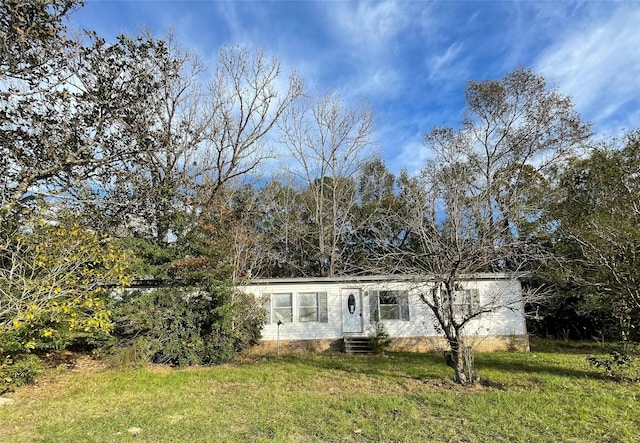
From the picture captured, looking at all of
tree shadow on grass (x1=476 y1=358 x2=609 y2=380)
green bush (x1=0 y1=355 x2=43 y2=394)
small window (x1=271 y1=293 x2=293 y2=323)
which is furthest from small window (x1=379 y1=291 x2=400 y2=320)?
green bush (x1=0 y1=355 x2=43 y2=394)

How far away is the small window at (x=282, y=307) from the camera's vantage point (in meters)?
13.1

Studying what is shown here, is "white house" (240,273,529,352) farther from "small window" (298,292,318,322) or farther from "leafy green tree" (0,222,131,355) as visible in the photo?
"leafy green tree" (0,222,131,355)

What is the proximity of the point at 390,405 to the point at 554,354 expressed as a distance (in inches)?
327

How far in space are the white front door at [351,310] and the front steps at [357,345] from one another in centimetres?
40

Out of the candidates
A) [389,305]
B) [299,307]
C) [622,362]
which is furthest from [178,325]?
[622,362]

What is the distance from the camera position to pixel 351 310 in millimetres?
13289

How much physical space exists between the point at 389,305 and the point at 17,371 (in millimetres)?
10162

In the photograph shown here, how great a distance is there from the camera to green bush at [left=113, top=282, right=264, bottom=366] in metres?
9.98

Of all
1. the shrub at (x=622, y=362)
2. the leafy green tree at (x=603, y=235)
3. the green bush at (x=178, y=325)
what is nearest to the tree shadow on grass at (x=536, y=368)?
the shrub at (x=622, y=362)

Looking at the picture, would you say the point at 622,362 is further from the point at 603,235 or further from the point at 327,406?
the point at 327,406

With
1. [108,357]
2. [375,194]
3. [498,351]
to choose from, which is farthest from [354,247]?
[108,357]

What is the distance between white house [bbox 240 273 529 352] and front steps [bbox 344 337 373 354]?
0.22 m

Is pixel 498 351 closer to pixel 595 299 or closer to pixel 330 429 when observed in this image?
pixel 595 299

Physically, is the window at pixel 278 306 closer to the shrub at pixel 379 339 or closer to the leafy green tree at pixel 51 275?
the shrub at pixel 379 339
